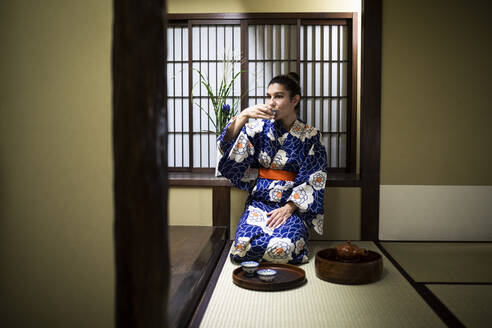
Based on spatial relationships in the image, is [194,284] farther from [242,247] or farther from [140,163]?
[140,163]

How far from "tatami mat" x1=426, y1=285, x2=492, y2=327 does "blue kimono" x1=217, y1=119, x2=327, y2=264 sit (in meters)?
0.99

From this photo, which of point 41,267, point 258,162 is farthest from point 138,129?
point 258,162

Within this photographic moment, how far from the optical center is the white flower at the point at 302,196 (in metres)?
3.29

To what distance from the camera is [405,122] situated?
12.4 ft

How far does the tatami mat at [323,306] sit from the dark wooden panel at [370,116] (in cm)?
101

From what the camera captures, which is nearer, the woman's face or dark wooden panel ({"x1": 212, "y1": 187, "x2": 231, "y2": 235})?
the woman's face

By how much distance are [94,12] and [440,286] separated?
231 centimetres

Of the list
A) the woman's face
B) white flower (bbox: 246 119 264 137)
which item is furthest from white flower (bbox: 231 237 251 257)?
the woman's face

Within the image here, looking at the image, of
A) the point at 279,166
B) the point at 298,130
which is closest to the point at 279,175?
the point at 279,166

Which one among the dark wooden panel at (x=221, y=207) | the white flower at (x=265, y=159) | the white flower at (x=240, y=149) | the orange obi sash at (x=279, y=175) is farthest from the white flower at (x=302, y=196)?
the dark wooden panel at (x=221, y=207)

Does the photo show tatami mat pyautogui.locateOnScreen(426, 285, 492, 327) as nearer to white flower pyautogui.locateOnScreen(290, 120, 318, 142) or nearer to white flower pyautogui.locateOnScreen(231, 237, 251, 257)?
white flower pyautogui.locateOnScreen(231, 237, 251, 257)

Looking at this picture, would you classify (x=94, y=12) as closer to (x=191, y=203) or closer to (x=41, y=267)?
(x=41, y=267)

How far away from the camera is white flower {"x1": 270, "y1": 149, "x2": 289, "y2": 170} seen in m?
3.40

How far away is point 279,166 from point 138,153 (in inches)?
92.2
